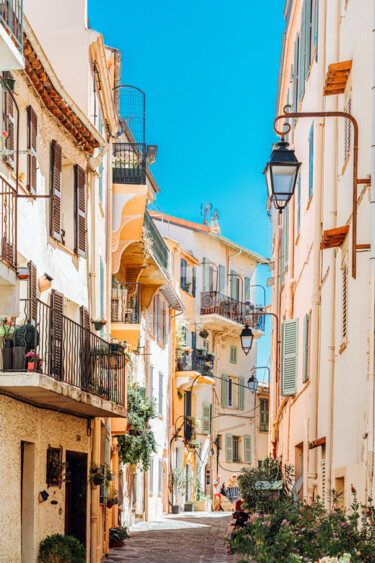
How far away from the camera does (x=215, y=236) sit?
50.9 meters

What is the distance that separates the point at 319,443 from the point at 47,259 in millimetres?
5579

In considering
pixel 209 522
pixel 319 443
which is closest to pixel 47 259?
pixel 319 443

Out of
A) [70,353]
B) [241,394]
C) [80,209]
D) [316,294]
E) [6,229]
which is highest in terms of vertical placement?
[80,209]

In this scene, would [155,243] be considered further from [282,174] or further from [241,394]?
[241,394]

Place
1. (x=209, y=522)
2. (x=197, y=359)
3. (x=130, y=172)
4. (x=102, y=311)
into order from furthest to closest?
(x=197, y=359) → (x=209, y=522) → (x=130, y=172) → (x=102, y=311)

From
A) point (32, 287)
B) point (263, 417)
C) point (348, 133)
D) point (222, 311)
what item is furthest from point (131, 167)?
point (263, 417)

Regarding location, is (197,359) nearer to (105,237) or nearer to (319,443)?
(105,237)

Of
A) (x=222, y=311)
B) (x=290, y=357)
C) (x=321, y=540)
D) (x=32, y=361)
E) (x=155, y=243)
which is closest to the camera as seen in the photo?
(x=321, y=540)

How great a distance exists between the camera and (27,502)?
51.5ft

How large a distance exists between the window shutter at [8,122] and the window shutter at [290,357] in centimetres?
790

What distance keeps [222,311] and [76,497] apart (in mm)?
32410

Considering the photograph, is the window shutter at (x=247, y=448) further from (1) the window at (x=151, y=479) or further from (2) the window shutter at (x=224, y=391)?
(1) the window at (x=151, y=479)

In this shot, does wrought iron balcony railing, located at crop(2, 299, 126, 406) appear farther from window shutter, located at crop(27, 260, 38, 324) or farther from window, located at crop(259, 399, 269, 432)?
window, located at crop(259, 399, 269, 432)

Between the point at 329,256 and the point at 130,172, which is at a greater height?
the point at 130,172
